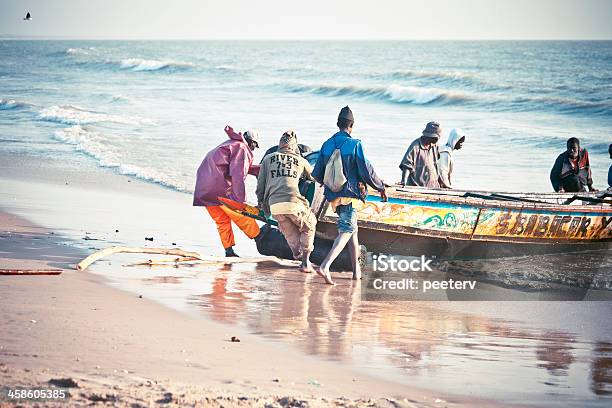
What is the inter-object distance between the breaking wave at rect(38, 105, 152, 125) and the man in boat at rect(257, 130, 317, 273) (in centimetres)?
1824

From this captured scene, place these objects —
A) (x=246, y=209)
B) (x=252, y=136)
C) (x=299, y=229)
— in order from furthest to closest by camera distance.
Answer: (x=252, y=136)
(x=246, y=209)
(x=299, y=229)

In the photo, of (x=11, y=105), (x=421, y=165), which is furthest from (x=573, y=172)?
(x=11, y=105)

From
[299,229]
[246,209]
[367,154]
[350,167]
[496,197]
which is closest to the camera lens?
[350,167]

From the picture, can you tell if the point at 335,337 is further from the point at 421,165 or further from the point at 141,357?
the point at 421,165

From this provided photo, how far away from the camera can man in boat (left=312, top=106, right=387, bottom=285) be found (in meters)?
9.13

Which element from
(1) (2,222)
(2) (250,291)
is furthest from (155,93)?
(2) (250,291)

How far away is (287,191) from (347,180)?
631 millimetres

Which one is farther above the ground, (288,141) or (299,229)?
(288,141)

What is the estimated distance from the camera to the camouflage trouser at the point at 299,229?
9.65m

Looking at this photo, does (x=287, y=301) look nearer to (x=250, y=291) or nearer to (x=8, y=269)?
(x=250, y=291)

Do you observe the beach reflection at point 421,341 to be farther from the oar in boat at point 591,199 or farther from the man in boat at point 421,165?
the oar in boat at point 591,199

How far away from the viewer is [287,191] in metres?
9.53

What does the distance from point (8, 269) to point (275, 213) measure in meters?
2.49

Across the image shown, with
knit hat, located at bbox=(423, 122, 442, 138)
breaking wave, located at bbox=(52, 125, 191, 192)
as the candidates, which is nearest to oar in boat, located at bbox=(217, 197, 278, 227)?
knit hat, located at bbox=(423, 122, 442, 138)
